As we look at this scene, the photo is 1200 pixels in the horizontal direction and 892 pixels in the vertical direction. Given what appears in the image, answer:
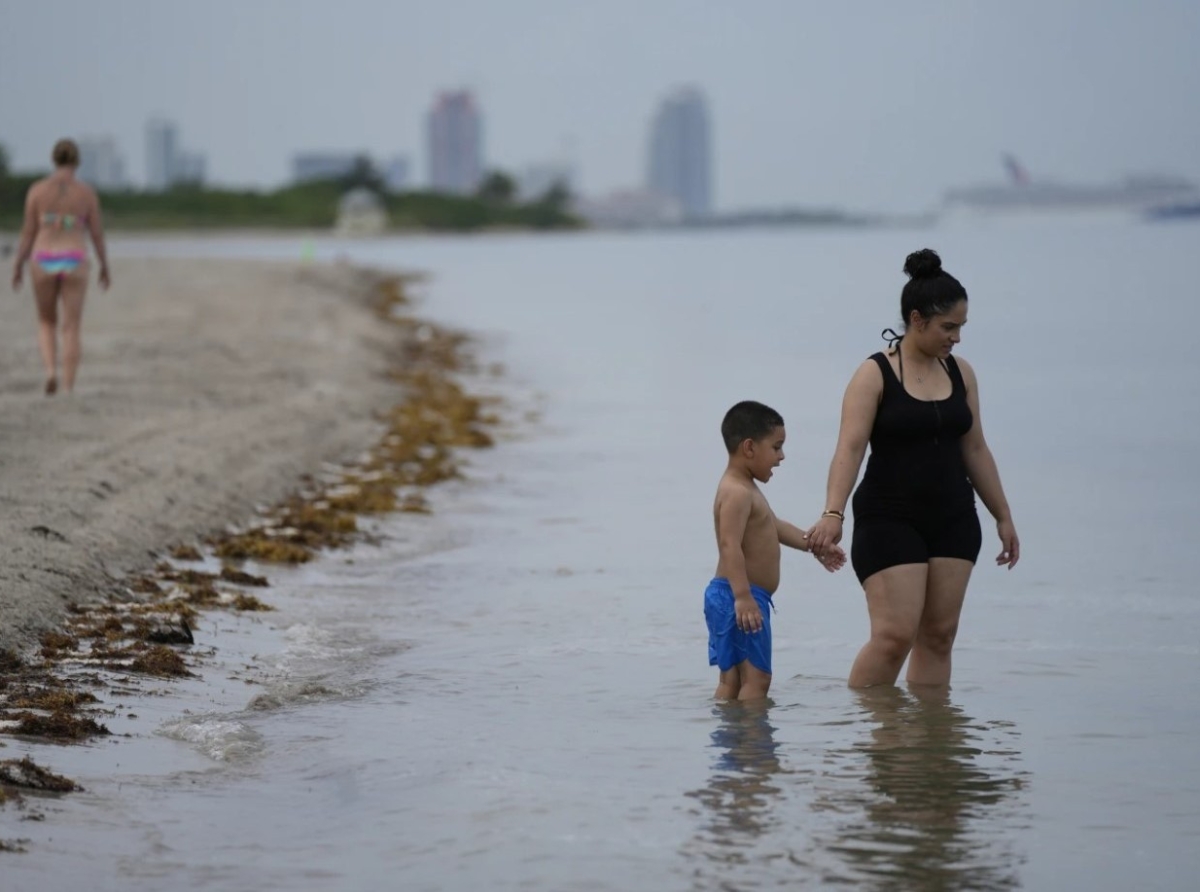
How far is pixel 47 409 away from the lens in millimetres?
14555

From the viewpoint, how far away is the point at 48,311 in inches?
594

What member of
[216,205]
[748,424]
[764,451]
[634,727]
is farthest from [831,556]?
[216,205]

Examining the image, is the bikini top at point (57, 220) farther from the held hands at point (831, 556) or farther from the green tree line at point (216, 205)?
the green tree line at point (216, 205)

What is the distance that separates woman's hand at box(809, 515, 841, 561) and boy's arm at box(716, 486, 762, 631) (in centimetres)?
27

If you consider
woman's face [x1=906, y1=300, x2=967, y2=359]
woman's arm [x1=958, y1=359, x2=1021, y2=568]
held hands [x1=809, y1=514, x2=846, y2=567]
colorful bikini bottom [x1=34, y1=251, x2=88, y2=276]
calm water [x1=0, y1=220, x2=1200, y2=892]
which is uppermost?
colorful bikini bottom [x1=34, y1=251, x2=88, y2=276]

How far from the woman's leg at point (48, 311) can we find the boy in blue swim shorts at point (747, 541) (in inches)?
380

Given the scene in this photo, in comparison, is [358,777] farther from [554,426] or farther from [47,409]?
[554,426]

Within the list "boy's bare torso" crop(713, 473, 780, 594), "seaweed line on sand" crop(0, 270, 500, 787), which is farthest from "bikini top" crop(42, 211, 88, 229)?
"boy's bare torso" crop(713, 473, 780, 594)

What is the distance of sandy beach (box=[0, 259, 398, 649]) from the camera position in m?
9.26

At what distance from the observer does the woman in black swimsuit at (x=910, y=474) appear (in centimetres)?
640

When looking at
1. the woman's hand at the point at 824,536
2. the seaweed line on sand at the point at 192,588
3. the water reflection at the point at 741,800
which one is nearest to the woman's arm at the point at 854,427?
the woman's hand at the point at 824,536

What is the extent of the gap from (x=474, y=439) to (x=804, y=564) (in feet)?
22.2

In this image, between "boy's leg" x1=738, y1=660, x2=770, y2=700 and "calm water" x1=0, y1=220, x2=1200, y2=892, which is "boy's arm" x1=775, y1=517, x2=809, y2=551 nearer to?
"boy's leg" x1=738, y1=660, x2=770, y2=700

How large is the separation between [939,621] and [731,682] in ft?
3.03
